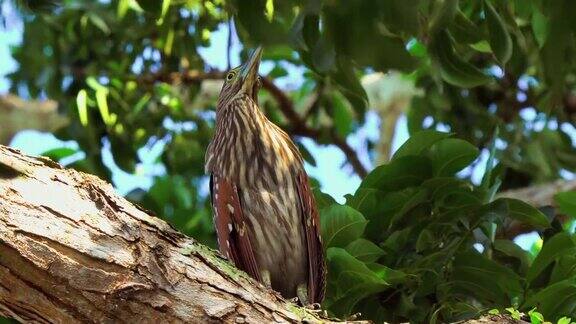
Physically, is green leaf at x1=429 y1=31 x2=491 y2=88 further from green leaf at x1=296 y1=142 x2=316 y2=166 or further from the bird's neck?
green leaf at x1=296 y1=142 x2=316 y2=166

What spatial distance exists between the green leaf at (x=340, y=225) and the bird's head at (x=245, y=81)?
100 centimetres

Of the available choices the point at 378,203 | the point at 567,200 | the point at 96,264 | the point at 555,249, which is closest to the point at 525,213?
the point at 555,249

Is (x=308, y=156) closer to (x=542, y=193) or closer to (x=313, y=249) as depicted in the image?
(x=542, y=193)

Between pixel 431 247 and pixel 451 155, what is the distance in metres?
0.34

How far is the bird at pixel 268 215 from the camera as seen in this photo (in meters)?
3.51

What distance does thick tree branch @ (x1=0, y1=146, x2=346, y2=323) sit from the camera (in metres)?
2.37

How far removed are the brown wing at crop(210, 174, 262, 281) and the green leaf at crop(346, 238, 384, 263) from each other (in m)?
0.36

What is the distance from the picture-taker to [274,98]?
22.5 feet

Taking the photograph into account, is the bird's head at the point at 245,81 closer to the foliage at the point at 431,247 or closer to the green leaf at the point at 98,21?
the foliage at the point at 431,247

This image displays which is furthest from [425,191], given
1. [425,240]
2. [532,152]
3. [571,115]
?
[571,115]

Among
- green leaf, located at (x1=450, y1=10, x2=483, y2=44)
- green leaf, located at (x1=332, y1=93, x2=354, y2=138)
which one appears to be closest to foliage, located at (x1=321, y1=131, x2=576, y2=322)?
green leaf, located at (x1=450, y1=10, x2=483, y2=44)

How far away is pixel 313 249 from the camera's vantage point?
351cm

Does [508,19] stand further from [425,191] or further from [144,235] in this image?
[144,235]

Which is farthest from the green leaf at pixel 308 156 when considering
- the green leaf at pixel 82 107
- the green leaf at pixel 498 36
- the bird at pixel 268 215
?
the green leaf at pixel 498 36
